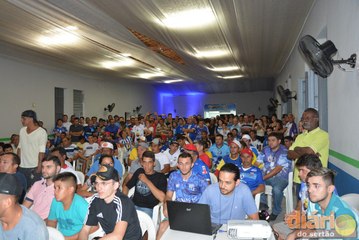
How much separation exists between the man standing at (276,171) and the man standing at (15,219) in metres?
3.26

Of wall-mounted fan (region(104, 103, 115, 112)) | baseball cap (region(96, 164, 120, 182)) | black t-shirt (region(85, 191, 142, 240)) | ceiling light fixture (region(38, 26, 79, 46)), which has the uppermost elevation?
ceiling light fixture (region(38, 26, 79, 46))

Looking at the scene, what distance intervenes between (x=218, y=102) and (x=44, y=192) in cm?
1770

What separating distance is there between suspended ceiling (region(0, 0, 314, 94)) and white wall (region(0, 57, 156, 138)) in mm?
544

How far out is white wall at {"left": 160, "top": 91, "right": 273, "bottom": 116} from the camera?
19547 mm

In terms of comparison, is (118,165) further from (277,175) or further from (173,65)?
(173,65)

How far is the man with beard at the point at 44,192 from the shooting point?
2953 millimetres

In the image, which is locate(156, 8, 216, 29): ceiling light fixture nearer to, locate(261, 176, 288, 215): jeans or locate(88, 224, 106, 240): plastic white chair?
locate(261, 176, 288, 215): jeans

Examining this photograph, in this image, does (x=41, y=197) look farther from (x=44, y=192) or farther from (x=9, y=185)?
(x=9, y=185)

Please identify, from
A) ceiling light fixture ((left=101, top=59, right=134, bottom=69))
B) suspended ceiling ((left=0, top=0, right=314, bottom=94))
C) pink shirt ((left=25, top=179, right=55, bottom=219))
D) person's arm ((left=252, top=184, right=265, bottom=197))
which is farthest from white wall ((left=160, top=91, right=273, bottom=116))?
pink shirt ((left=25, top=179, right=55, bottom=219))

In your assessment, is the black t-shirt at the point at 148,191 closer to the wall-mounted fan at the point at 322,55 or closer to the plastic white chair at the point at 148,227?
the plastic white chair at the point at 148,227

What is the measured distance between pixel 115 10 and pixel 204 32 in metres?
2.12

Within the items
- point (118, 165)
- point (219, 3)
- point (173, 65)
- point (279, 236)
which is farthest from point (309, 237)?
point (173, 65)

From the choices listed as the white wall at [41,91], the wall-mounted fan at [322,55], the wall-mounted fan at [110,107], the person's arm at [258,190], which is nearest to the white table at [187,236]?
the person's arm at [258,190]

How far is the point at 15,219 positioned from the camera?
1807mm
